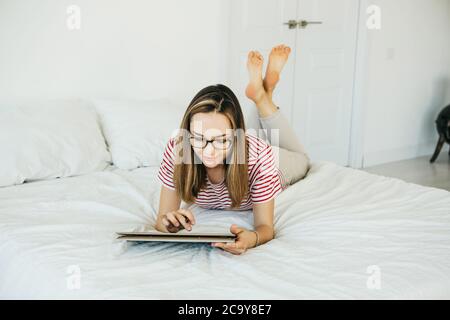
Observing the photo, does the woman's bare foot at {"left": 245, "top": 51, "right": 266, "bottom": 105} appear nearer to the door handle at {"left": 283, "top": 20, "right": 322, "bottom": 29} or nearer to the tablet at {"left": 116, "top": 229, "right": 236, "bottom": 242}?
the tablet at {"left": 116, "top": 229, "right": 236, "bottom": 242}

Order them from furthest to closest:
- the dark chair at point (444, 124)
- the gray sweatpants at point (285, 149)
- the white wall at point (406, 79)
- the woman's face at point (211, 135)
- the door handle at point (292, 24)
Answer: the dark chair at point (444, 124), the white wall at point (406, 79), the door handle at point (292, 24), the gray sweatpants at point (285, 149), the woman's face at point (211, 135)

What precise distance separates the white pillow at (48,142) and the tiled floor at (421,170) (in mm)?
2341

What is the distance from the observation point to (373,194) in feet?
7.33

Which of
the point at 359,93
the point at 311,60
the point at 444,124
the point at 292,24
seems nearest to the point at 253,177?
the point at 292,24

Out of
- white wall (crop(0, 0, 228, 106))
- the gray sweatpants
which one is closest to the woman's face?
the gray sweatpants

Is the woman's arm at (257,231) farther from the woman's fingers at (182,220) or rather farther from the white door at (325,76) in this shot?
the white door at (325,76)

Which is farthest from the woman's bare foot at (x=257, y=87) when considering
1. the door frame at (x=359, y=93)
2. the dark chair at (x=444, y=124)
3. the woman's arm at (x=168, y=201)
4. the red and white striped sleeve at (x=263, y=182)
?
the dark chair at (x=444, y=124)

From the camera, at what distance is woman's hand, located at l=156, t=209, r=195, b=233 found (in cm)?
163

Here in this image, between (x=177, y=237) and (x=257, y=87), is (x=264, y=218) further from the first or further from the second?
(x=257, y=87)

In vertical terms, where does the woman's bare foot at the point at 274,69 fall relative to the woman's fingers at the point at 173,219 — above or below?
above

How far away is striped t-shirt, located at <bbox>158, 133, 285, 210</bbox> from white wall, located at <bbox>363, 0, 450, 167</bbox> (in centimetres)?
251

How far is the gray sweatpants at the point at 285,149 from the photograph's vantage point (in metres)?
2.36

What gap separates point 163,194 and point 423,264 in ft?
2.67

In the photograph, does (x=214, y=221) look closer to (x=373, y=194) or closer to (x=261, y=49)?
(x=373, y=194)
